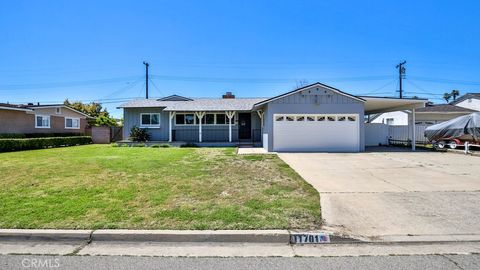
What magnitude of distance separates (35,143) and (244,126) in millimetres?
13998

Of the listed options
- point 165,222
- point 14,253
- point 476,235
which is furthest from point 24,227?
point 476,235

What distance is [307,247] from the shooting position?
154 inches

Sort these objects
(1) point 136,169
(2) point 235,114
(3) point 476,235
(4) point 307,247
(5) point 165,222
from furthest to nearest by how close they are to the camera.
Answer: (2) point 235,114, (1) point 136,169, (5) point 165,222, (3) point 476,235, (4) point 307,247

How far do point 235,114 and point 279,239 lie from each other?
17758 millimetres

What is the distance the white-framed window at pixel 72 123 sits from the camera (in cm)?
2834

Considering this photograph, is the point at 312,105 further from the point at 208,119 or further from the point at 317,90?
the point at 208,119

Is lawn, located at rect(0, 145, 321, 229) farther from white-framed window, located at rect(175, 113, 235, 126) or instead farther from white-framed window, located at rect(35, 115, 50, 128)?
white-framed window, located at rect(35, 115, 50, 128)

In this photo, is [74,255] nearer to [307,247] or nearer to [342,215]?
[307,247]

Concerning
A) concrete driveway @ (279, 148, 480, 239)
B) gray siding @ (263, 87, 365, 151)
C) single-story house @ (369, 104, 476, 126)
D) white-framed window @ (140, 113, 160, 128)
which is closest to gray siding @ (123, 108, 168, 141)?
white-framed window @ (140, 113, 160, 128)

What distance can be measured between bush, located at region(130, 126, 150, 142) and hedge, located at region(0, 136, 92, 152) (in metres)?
5.32

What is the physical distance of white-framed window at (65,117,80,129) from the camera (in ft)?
93.0

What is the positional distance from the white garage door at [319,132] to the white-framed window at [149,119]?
10194 millimetres

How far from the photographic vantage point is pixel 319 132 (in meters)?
16.8

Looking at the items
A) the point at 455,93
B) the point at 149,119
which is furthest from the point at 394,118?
the point at 455,93
